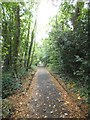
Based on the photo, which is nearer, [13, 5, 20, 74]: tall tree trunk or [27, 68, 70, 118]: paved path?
[27, 68, 70, 118]: paved path

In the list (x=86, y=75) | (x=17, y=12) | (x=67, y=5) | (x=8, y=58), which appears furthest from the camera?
(x=8, y=58)

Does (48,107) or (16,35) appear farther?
(16,35)

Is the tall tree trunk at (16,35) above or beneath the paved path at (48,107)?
above

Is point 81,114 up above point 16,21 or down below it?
below

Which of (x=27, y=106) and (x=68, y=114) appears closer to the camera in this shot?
(x=68, y=114)

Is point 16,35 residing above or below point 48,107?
above

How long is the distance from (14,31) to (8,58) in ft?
7.70

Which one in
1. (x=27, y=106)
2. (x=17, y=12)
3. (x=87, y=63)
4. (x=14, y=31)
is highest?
(x=17, y=12)

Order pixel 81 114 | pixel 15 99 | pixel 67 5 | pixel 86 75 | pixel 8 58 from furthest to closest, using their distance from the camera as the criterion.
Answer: pixel 8 58, pixel 67 5, pixel 15 99, pixel 86 75, pixel 81 114

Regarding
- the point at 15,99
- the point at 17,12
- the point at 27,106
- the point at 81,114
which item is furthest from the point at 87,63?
the point at 17,12

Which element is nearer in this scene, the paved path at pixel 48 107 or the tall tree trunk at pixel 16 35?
the paved path at pixel 48 107

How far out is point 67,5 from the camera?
29.6ft

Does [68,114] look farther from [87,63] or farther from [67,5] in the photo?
[67,5]

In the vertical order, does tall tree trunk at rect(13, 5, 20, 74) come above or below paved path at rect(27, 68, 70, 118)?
above
